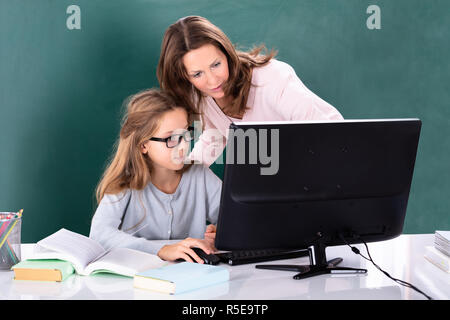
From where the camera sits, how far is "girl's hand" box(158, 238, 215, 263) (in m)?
1.51

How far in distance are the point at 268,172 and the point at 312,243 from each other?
28 cm

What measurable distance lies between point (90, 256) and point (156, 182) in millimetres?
675

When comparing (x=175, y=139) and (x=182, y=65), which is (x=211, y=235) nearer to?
(x=175, y=139)

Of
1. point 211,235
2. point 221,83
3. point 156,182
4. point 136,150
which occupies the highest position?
point 221,83

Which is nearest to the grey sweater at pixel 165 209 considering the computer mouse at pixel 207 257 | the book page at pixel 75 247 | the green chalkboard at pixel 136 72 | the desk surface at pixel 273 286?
the book page at pixel 75 247

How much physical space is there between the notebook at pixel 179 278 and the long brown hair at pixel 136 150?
2.35ft

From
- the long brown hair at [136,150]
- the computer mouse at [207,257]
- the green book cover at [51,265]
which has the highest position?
the long brown hair at [136,150]

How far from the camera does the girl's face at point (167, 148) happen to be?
2.00 meters

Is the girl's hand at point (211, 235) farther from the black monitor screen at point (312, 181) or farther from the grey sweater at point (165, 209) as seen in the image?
the black monitor screen at point (312, 181)

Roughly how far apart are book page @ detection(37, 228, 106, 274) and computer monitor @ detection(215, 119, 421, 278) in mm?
381

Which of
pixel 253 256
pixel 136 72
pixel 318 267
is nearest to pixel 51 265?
pixel 253 256

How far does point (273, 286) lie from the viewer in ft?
4.33
